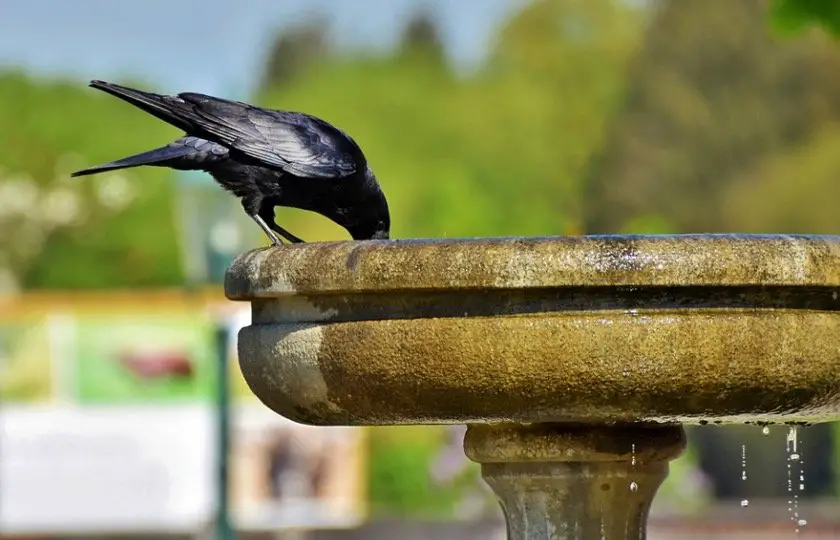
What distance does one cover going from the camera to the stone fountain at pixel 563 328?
168 inches

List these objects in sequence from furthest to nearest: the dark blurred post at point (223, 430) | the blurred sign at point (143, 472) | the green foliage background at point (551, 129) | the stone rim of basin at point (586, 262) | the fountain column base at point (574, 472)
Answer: the green foliage background at point (551, 129)
the blurred sign at point (143, 472)
the dark blurred post at point (223, 430)
the fountain column base at point (574, 472)
the stone rim of basin at point (586, 262)

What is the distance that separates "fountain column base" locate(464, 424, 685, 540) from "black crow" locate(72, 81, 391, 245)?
1016 millimetres

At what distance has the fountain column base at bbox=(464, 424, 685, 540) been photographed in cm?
479

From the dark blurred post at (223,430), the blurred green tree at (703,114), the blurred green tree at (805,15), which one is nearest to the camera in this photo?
the blurred green tree at (805,15)

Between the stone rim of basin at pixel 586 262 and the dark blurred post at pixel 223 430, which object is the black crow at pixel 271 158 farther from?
the dark blurred post at pixel 223 430

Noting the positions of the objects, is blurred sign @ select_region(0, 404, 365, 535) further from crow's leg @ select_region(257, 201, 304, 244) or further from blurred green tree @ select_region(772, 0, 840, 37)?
crow's leg @ select_region(257, 201, 304, 244)

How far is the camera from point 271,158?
5.59 meters

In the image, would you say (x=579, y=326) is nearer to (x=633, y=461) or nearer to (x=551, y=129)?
(x=633, y=461)

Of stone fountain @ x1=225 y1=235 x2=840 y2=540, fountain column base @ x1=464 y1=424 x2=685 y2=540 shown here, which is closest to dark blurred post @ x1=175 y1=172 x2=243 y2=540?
fountain column base @ x1=464 y1=424 x2=685 y2=540

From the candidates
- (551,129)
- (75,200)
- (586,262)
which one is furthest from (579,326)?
(75,200)

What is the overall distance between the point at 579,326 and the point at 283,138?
61.6 inches

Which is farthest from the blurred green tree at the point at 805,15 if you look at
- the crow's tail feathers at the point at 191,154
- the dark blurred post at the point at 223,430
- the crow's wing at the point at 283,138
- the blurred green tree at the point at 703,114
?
the blurred green tree at the point at 703,114

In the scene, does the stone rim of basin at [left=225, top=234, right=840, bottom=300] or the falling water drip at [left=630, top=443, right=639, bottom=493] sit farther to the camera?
the falling water drip at [left=630, top=443, right=639, bottom=493]

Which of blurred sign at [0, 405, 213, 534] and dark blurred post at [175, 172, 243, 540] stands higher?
dark blurred post at [175, 172, 243, 540]
